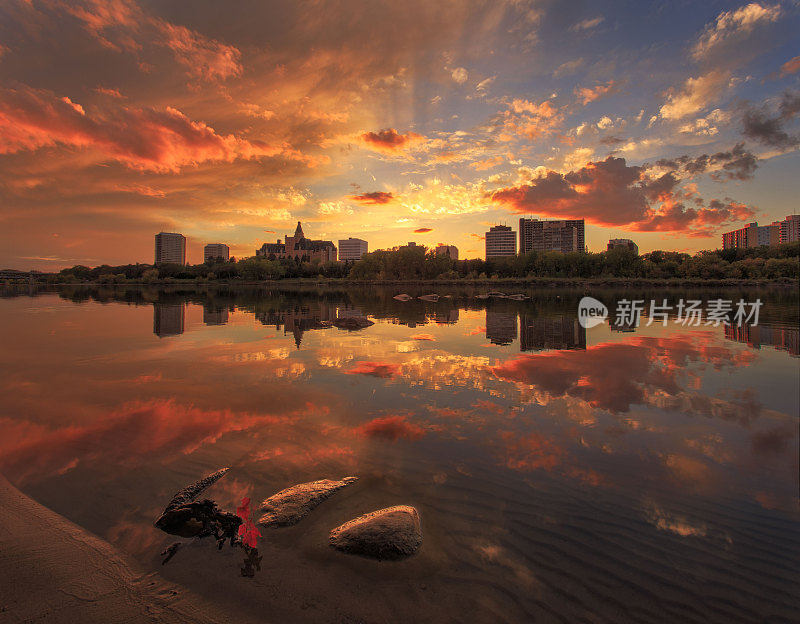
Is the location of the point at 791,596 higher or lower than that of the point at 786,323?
lower

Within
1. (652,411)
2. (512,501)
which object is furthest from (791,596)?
(652,411)

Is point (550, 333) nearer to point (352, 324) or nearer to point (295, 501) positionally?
point (352, 324)

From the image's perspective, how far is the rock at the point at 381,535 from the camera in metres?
4.86

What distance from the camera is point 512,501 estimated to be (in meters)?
5.89

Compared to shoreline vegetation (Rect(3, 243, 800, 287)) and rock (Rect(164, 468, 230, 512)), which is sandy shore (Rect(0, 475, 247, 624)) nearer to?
rock (Rect(164, 468, 230, 512))

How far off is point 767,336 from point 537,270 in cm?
13817

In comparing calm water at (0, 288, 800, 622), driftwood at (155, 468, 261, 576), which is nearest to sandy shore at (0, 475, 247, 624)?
calm water at (0, 288, 800, 622)

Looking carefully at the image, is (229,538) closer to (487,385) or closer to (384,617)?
(384,617)

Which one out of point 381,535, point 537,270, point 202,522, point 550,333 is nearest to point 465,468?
point 381,535

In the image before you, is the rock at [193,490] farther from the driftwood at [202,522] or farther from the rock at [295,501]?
the rock at [295,501]

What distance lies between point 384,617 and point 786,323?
3542 centimetres

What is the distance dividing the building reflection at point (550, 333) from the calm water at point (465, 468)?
3.70 m

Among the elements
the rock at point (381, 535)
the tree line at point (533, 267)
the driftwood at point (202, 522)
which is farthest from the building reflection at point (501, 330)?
the tree line at point (533, 267)

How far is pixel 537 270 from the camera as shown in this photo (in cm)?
15325
